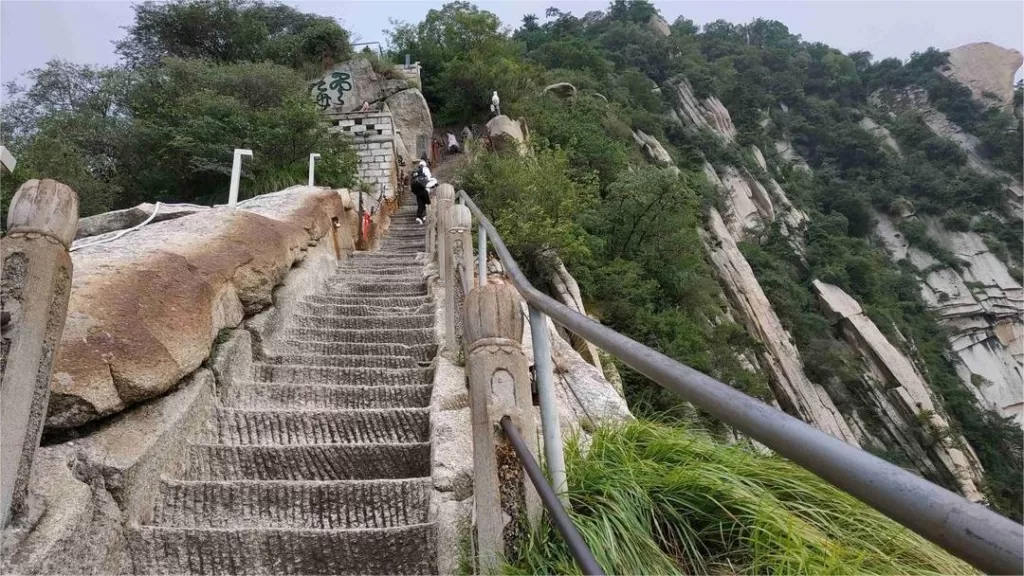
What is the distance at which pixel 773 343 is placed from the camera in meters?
20.2

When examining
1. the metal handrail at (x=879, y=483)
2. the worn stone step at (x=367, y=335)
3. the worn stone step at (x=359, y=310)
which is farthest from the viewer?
the worn stone step at (x=359, y=310)

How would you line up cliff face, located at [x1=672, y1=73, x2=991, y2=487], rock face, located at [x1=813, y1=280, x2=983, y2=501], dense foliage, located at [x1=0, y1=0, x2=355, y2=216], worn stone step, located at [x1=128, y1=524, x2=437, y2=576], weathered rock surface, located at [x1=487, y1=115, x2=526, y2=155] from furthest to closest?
rock face, located at [x1=813, y1=280, x2=983, y2=501], cliff face, located at [x1=672, y1=73, x2=991, y2=487], weathered rock surface, located at [x1=487, y1=115, x2=526, y2=155], dense foliage, located at [x1=0, y1=0, x2=355, y2=216], worn stone step, located at [x1=128, y1=524, x2=437, y2=576]

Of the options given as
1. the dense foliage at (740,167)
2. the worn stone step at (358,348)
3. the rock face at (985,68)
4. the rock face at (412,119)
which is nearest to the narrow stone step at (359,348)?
the worn stone step at (358,348)

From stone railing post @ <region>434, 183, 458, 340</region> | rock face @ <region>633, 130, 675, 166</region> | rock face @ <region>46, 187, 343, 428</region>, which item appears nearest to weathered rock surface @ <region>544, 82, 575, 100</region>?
rock face @ <region>633, 130, 675, 166</region>

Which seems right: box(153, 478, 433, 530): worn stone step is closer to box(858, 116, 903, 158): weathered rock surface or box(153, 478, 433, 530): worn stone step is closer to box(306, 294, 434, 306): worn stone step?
box(306, 294, 434, 306): worn stone step

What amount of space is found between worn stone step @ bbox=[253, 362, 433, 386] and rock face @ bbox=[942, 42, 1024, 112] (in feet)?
210

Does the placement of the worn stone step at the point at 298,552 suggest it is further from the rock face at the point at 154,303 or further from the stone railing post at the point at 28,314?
the rock face at the point at 154,303

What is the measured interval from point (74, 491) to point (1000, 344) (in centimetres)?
4188

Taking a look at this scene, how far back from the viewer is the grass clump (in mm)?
1603

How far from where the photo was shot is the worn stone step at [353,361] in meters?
4.29

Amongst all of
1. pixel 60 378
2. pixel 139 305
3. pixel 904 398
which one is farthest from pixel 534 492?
pixel 904 398

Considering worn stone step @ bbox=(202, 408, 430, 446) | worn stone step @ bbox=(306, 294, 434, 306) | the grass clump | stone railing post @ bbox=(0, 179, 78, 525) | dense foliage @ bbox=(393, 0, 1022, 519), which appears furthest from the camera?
dense foliage @ bbox=(393, 0, 1022, 519)

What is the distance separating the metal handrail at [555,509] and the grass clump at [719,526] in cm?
21

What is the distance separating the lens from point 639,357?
118 cm
